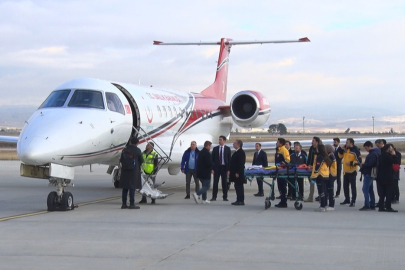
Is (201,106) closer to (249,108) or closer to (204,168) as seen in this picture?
(249,108)

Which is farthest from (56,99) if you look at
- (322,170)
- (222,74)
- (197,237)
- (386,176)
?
(222,74)

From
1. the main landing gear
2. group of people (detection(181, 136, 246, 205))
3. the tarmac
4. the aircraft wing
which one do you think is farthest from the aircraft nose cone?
the aircraft wing

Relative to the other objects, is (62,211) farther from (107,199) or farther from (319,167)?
(319,167)

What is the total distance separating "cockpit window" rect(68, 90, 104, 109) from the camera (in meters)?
16.1

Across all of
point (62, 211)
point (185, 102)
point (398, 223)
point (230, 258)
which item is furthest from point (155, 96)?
point (230, 258)

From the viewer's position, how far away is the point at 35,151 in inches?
535

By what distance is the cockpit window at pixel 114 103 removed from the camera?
55.3 feet

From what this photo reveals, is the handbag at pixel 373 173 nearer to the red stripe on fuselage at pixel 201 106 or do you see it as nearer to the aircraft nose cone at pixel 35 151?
the aircraft nose cone at pixel 35 151

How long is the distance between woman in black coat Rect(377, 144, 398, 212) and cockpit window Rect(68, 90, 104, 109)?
6.88m

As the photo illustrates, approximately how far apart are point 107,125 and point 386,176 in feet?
22.0

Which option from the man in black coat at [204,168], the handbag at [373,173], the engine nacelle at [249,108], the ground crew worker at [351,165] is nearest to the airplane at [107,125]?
the engine nacelle at [249,108]

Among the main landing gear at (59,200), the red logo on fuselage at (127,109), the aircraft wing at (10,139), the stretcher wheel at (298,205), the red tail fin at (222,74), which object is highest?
the red tail fin at (222,74)

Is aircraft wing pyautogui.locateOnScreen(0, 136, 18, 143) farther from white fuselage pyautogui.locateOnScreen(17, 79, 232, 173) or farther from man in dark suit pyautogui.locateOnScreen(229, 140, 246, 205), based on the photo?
man in dark suit pyautogui.locateOnScreen(229, 140, 246, 205)

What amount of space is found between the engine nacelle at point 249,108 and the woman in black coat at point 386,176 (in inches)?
369
